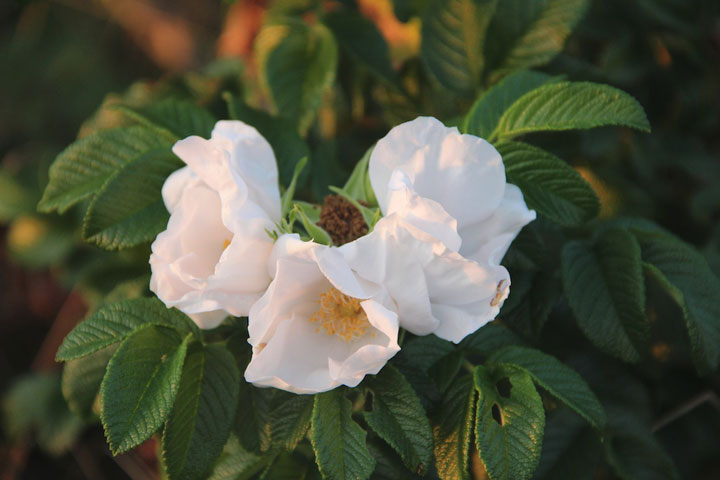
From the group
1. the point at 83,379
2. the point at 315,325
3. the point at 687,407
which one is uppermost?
the point at 315,325

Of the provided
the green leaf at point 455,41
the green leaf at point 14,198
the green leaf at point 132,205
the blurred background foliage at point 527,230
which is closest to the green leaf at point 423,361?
the blurred background foliage at point 527,230

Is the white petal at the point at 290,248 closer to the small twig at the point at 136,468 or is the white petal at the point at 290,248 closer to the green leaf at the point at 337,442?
the green leaf at the point at 337,442

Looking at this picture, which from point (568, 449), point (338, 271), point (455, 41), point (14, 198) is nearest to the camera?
point (338, 271)

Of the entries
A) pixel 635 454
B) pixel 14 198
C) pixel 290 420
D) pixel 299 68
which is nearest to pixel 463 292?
pixel 290 420

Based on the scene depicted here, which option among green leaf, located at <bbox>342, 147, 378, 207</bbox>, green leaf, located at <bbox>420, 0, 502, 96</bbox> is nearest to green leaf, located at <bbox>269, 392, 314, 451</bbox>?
green leaf, located at <bbox>342, 147, 378, 207</bbox>

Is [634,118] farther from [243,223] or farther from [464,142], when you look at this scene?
[243,223]

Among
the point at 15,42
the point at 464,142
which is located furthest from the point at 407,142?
the point at 15,42

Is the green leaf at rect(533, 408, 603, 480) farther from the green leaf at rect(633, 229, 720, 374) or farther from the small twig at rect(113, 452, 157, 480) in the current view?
the small twig at rect(113, 452, 157, 480)

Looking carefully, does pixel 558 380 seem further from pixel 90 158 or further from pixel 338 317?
pixel 90 158
